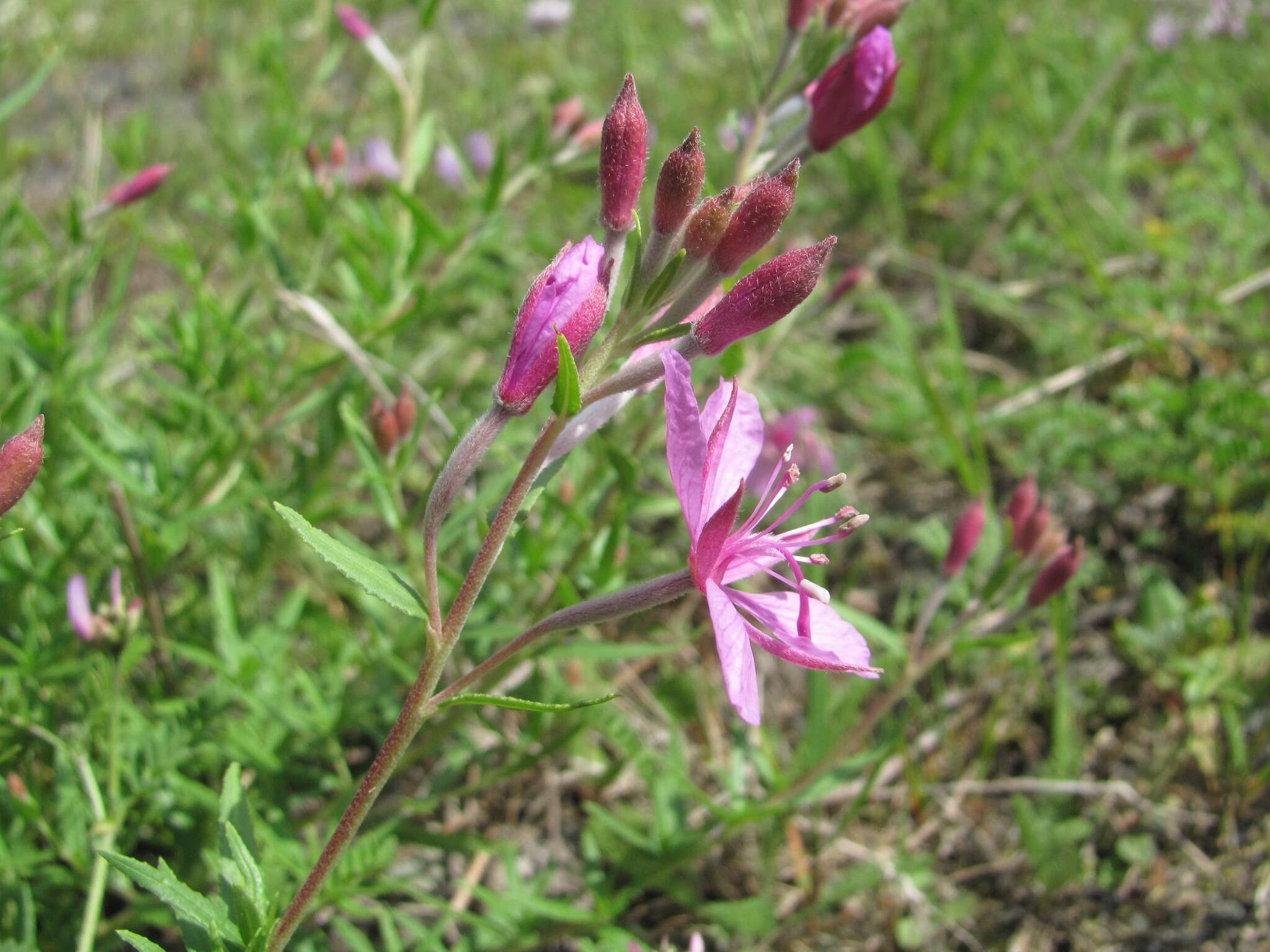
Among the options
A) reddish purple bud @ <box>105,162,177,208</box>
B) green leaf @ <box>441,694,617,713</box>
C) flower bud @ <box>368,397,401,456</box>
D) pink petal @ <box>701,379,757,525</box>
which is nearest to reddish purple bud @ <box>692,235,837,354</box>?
pink petal @ <box>701,379,757,525</box>

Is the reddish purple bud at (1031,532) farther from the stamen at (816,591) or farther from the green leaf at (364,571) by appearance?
the green leaf at (364,571)

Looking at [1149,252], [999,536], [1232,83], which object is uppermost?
[1232,83]

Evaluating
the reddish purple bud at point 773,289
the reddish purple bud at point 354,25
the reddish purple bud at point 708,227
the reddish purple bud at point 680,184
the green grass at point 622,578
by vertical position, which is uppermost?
the reddish purple bud at point 354,25

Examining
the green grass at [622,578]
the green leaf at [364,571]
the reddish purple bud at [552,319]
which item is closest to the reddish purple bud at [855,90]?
the green grass at [622,578]

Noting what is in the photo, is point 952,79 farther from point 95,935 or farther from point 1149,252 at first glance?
point 95,935

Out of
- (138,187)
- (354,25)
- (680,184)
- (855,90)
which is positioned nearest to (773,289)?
(680,184)

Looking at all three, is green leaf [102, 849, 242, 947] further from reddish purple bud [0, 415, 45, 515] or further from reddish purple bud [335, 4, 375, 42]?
reddish purple bud [335, 4, 375, 42]

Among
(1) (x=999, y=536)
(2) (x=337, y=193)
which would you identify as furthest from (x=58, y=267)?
(1) (x=999, y=536)
